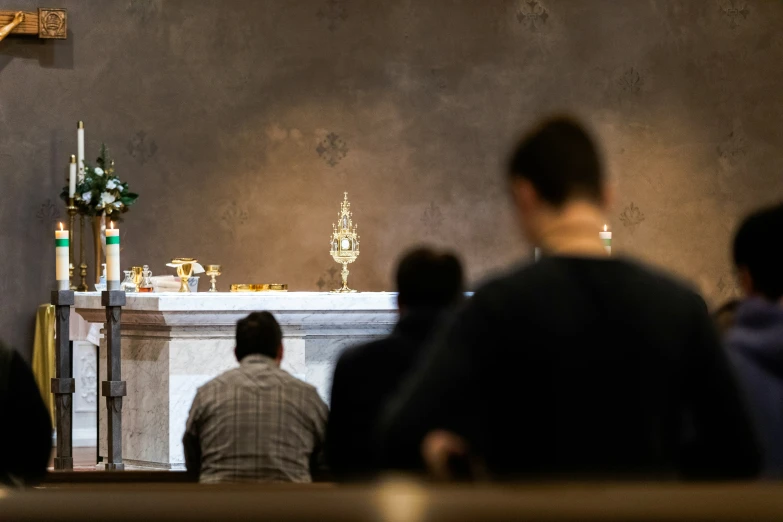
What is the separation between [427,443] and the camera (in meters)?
1.35

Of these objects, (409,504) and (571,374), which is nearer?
(409,504)

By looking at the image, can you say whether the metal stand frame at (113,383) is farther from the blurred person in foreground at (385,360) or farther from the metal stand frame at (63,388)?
the blurred person in foreground at (385,360)

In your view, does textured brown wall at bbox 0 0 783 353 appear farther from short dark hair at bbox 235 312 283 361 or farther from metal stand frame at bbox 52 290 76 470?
short dark hair at bbox 235 312 283 361

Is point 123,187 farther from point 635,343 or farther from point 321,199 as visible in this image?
point 635,343

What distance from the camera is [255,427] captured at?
2.84m

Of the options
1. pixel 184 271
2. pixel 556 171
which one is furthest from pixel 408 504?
pixel 184 271

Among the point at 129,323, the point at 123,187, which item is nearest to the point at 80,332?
the point at 123,187

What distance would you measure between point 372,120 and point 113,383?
3842mm

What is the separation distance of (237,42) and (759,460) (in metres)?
6.63

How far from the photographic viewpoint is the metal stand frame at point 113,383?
4438 millimetres

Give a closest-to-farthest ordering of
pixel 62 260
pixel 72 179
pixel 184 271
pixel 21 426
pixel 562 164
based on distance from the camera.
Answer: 1. pixel 562 164
2. pixel 21 426
3. pixel 62 260
4. pixel 184 271
5. pixel 72 179

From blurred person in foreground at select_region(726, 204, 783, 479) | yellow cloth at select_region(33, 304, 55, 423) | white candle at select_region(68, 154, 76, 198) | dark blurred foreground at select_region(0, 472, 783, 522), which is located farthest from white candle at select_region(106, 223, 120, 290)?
dark blurred foreground at select_region(0, 472, 783, 522)

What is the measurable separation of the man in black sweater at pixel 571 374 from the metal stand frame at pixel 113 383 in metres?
3.26

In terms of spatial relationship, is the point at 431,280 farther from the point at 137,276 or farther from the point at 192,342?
the point at 137,276
